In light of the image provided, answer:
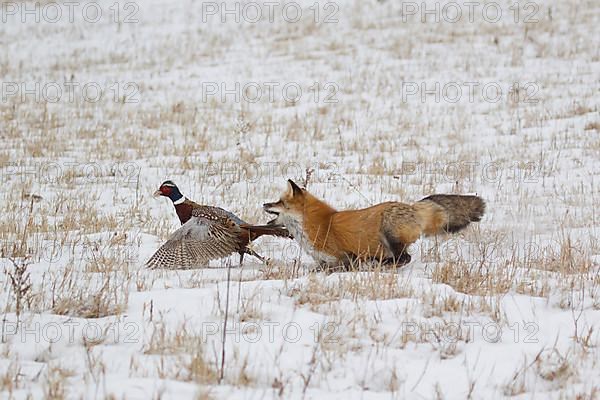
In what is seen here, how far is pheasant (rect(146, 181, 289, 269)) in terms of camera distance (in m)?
6.88

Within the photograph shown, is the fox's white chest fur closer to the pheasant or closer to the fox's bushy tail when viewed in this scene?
the pheasant

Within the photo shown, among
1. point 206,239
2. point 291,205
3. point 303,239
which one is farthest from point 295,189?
point 206,239

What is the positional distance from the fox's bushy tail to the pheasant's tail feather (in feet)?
4.49

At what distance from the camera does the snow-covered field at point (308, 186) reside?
14.9ft

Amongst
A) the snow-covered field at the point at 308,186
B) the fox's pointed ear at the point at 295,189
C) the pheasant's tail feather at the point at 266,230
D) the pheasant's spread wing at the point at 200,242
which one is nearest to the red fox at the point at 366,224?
the fox's pointed ear at the point at 295,189

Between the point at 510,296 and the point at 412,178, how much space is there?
5.26m

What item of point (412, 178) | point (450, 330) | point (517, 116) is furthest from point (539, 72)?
point (450, 330)

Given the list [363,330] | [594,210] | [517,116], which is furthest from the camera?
[517,116]

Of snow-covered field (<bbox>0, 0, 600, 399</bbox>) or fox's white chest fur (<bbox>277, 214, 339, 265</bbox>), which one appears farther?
fox's white chest fur (<bbox>277, 214, 339, 265</bbox>)

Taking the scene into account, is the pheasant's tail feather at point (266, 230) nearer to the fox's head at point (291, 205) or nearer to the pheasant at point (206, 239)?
the pheasant at point (206, 239)

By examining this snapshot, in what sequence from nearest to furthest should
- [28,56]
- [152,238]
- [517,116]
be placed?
1. [152,238]
2. [517,116]
3. [28,56]

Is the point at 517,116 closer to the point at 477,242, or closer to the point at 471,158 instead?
the point at 471,158

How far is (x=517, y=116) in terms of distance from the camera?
46.3 ft

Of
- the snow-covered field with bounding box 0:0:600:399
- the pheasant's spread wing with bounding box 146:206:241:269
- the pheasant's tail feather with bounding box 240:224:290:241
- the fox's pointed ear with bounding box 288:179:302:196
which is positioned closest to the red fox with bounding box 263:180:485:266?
the fox's pointed ear with bounding box 288:179:302:196
